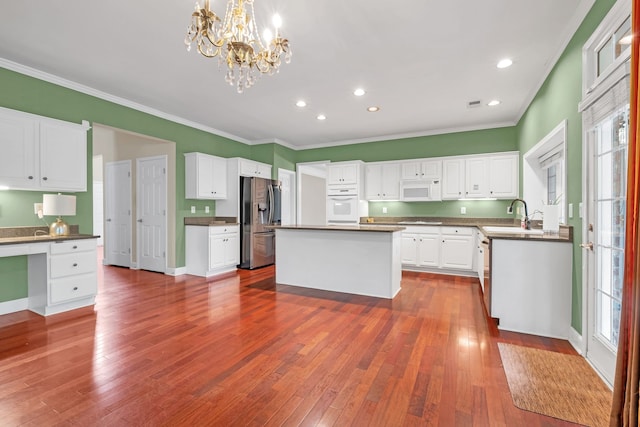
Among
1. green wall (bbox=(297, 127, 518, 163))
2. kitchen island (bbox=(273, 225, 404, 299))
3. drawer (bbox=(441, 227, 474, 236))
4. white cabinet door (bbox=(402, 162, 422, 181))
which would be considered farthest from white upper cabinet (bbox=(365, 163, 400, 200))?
kitchen island (bbox=(273, 225, 404, 299))

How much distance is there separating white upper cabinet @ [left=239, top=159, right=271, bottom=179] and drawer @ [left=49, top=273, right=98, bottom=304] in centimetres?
302

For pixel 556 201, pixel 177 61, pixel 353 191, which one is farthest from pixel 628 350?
pixel 353 191

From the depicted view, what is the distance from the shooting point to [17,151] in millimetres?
3119

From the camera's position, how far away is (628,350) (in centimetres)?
132

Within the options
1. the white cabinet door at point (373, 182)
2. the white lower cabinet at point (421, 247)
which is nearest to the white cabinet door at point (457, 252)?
the white lower cabinet at point (421, 247)

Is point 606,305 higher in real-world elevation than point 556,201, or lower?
lower

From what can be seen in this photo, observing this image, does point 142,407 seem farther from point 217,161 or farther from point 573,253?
point 217,161

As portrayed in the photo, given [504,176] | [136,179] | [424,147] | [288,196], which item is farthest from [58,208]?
[504,176]

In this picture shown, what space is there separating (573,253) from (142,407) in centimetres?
344

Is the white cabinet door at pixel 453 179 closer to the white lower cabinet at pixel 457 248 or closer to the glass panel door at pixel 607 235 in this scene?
the white lower cabinet at pixel 457 248

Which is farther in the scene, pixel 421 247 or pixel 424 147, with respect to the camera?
pixel 424 147

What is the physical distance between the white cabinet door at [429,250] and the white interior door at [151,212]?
15.0 feet

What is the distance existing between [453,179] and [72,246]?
5817 mm

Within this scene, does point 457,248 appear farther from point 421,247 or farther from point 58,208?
point 58,208
